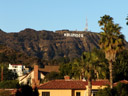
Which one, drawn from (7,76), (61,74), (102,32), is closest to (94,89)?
(102,32)

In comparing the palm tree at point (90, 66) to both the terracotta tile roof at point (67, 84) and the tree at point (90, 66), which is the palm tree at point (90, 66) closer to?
the tree at point (90, 66)

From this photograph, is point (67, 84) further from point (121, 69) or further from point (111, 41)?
point (121, 69)

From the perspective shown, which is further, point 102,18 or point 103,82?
point 103,82

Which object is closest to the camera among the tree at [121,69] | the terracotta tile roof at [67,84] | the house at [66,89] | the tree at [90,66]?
the tree at [90,66]

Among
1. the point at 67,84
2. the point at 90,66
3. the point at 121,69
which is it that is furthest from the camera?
the point at 121,69

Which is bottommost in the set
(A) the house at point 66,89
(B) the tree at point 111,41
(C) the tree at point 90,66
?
(A) the house at point 66,89

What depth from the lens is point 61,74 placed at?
125 meters

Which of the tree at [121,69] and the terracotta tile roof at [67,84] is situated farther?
the tree at [121,69]

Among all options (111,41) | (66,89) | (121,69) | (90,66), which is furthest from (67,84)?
(121,69)

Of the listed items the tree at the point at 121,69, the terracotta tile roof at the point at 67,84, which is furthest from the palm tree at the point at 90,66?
the tree at the point at 121,69

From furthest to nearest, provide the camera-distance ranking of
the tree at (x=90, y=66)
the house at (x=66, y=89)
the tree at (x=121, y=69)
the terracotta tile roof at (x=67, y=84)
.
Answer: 1. the tree at (x=121, y=69)
2. the terracotta tile roof at (x=67, y=84)
3. the house at (x=66, y=89)
4. the tree at (x=90, y=66)

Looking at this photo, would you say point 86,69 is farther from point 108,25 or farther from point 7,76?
point 7,76

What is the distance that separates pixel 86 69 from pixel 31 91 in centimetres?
2762

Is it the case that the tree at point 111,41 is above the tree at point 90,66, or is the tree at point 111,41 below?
above
